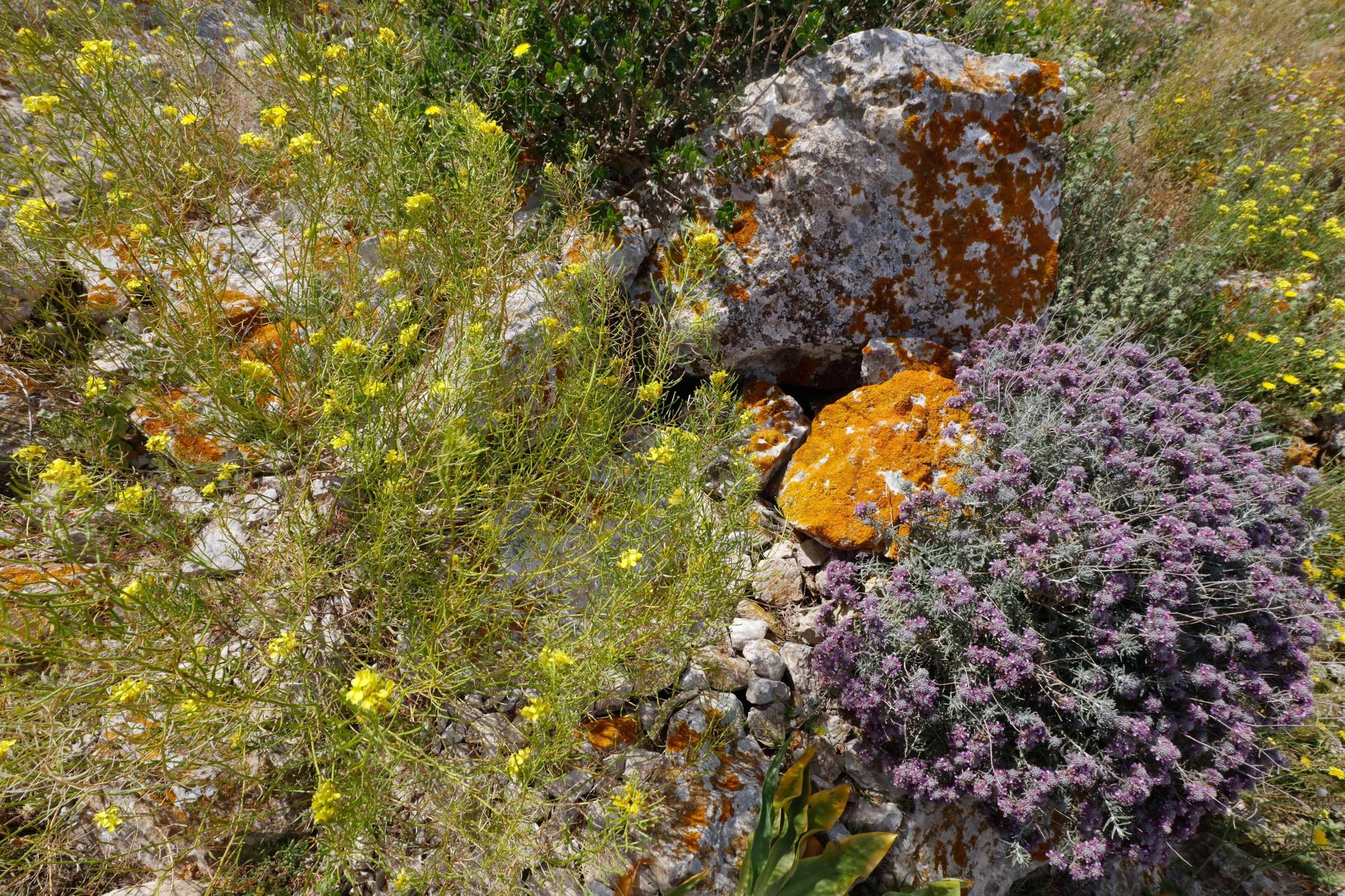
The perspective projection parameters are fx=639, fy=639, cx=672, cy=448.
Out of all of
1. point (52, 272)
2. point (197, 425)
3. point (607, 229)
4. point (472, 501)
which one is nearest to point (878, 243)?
point (607, 229)

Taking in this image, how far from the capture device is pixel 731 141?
136 inches

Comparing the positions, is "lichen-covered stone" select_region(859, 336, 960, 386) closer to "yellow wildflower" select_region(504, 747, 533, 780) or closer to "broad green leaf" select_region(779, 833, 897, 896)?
"broad green leaf" select_region(779, 833, 897, 896)

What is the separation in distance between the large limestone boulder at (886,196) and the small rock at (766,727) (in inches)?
69.2

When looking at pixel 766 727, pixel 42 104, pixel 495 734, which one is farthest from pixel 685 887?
pixel 42 104

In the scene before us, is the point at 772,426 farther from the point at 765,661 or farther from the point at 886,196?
the point at 886,196

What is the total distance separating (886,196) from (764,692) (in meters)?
2.54

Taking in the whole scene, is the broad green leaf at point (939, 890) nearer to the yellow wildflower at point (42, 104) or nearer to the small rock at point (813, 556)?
the small rock at point (813, 556)

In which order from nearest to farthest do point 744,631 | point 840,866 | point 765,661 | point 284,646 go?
point 284,646 < point 840,866 < point 765,661 < point 744,631

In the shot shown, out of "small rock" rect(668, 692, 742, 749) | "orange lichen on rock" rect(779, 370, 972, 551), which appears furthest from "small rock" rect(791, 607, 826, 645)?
"small rock" rect(668, 692, 742, 749)

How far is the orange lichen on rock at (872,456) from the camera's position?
2.96 metres

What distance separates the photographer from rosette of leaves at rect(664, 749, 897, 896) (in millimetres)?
2275

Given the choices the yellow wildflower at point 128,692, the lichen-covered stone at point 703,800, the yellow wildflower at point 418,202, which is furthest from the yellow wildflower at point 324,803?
the yellow wildflower at point 418,202

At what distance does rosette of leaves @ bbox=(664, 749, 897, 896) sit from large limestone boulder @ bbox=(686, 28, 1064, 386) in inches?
80.6

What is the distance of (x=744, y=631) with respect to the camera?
2.84 m
